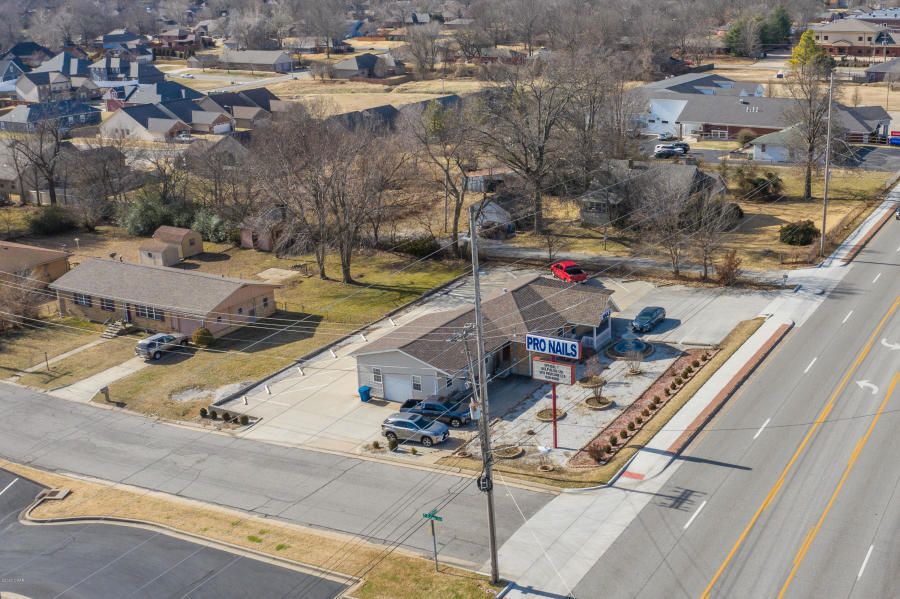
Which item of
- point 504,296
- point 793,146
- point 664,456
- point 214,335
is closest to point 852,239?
point 793,146

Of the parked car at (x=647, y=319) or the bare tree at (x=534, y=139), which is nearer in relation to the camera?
the parked car at (x=647, y=319)

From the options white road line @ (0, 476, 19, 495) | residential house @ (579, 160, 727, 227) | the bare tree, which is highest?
the bare tree

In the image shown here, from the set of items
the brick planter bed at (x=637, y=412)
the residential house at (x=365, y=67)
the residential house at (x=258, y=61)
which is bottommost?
the brick planter bed at (x=637, y=412)

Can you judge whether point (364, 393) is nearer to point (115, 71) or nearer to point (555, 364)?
point (555, 364)

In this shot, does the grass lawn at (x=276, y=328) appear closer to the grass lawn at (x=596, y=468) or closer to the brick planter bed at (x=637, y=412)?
the grass lawn at (x=596, y=468)

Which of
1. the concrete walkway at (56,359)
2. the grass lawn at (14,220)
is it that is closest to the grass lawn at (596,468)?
the concrete walkway at (56,359)

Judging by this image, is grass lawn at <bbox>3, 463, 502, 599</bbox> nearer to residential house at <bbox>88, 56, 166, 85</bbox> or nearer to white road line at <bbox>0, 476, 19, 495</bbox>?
white road line at <bbox>0, 476, 19, 495</bbox>

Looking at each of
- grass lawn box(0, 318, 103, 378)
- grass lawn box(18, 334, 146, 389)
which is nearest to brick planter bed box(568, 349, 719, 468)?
grass lawn box(18, 334, 146, 389)
